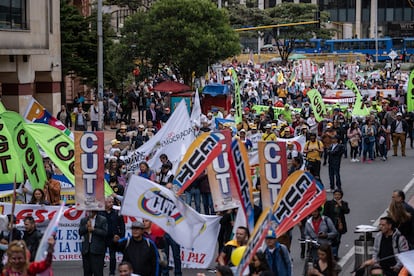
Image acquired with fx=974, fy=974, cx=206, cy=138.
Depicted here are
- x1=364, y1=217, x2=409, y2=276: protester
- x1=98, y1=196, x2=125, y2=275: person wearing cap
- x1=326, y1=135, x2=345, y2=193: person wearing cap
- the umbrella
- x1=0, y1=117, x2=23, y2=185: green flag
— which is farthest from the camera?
the umbrella

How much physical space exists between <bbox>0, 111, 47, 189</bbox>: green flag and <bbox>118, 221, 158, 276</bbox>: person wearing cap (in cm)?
391

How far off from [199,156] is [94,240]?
6.98ft

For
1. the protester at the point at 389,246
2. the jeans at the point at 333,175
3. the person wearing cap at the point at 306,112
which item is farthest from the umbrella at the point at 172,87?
the protester at the point at 389,246

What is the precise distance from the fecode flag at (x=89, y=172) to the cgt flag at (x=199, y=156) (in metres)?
1.11

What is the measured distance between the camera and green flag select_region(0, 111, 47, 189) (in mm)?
14195

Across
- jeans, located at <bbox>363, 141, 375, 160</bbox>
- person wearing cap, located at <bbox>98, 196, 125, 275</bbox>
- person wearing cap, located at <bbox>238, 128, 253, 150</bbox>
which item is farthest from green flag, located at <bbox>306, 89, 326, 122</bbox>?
person wearing cap, located at <bbox>98, 196, 125, 275</bbox>

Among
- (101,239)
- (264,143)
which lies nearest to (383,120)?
(264,143)

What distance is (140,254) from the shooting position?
34.7 ft

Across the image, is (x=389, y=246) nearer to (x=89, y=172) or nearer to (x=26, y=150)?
(x=89, y=172)

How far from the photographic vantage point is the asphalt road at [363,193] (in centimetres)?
1391

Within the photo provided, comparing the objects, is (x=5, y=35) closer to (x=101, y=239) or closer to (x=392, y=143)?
(x=392, y=143)

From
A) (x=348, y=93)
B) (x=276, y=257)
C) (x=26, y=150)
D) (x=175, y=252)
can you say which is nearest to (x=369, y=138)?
(x=348, y=93)

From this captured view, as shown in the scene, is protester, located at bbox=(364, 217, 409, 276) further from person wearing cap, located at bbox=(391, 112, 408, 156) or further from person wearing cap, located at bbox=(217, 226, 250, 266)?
person wearing cap, located at bbox=(391, 112, 408, 156)

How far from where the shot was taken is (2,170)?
13688mm
